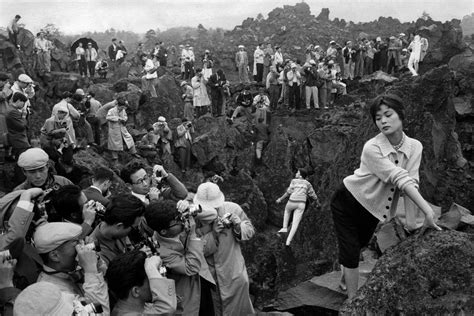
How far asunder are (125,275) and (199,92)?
668 inches

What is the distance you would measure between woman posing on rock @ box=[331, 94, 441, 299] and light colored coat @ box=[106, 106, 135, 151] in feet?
31.5

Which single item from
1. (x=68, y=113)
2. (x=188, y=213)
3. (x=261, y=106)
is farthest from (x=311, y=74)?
(x=188, y=213)

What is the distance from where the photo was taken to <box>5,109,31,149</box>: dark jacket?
8500mm

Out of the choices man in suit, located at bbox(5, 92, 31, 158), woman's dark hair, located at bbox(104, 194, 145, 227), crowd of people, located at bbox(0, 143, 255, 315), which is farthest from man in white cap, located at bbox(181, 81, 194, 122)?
woman's dark hair, located at bbox(104, 194, 145, 227)

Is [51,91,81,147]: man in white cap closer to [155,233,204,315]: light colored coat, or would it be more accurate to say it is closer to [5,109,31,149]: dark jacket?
[5,109,31,149]: dark jacket

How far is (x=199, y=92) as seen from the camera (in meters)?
19.9

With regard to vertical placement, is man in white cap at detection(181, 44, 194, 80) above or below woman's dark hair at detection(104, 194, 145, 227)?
above

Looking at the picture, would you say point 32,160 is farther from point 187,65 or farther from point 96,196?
point 187,65

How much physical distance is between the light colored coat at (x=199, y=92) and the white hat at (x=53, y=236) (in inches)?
650

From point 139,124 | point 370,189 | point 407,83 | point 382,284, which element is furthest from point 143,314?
point 139,124

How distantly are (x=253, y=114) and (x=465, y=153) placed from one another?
28.9ft

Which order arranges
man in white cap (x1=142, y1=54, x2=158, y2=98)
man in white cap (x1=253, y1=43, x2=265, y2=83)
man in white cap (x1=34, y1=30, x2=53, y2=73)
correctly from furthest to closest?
man in white cap (x1=253, y1=43, x2=265, y2=83), man in white cap (x1=142, y1=54, x2=158, y2=98), man in white cap (x1=34, y1=30, x2=53, y2=73)

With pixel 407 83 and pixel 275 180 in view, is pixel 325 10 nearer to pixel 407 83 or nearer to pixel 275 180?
pixel 275 180

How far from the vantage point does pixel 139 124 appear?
63.6 ft
